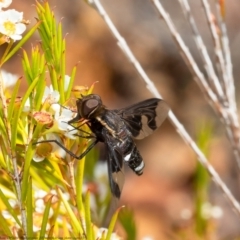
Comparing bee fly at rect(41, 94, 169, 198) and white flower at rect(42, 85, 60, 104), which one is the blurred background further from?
white flower at rect(42, 85, 60, 104)

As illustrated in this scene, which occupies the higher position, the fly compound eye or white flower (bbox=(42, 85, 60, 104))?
white flower (bbox=(42, 85, 60, 104))

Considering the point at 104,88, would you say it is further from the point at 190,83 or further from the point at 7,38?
the point at 7,38

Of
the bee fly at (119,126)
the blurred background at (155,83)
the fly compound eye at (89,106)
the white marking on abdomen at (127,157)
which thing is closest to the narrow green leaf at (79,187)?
the bee fly at (119,126)

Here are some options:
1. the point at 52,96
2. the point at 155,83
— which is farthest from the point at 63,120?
the point at 155,83

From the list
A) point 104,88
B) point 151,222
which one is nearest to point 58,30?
point 151,222

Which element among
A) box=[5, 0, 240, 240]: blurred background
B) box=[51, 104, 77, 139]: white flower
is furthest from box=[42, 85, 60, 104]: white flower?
box=[5, 0, 240, 240]: blurred background
